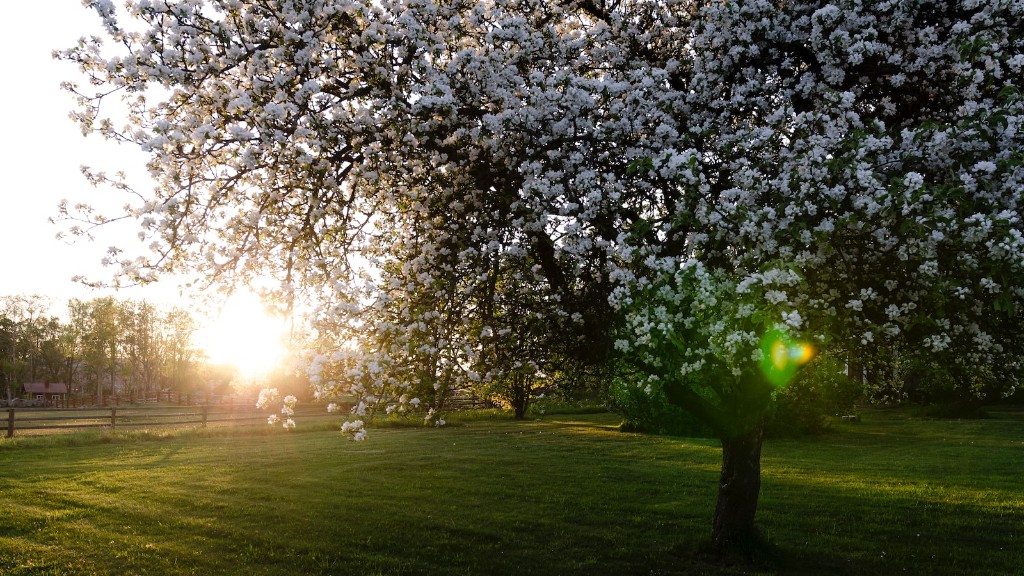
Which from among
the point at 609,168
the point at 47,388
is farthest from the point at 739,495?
the point at 47,388

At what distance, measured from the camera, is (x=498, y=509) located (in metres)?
16.1

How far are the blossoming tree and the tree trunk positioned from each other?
26.1 inches

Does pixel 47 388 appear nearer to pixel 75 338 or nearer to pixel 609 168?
pixel 75 338

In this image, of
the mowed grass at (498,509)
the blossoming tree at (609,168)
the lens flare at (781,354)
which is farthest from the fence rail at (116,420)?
the lens flare at (781,354)

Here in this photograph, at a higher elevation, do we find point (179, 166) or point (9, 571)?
point (179, 166)

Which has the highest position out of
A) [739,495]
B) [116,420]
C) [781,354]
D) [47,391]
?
[781,354]

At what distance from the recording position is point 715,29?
9.99 m

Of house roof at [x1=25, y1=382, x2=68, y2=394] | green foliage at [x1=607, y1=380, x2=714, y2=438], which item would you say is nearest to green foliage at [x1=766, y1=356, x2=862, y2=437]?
green foliage at [x1=607, y1=380, x2=714, y2=438]

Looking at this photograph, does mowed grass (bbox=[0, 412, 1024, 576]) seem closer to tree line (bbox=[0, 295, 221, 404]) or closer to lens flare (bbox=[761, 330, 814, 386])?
lens flare (bbox=[761, 330, 814, 386])

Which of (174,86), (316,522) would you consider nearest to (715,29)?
(174,86)

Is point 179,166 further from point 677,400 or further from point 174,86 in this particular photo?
point 677,400

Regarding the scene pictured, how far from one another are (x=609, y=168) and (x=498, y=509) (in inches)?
382

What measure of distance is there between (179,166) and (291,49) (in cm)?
224

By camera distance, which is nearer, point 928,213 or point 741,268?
point 928,213
